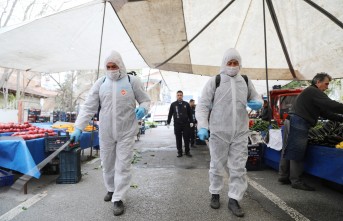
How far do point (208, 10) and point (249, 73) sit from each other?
126 inches

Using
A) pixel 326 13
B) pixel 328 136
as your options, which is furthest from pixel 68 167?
pixel 326 13

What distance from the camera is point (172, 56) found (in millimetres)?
7859

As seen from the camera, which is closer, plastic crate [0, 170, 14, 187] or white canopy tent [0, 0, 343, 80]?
plastic crate [0, 170, 14, 187]

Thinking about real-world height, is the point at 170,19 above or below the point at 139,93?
above

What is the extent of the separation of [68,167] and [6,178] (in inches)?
40.9

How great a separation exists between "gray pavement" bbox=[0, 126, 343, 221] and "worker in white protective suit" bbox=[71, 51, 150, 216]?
38cm

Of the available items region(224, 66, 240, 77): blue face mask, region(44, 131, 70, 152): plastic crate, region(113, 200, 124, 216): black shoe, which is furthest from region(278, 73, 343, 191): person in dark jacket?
region(44, 131, 70, 152): plastic crate

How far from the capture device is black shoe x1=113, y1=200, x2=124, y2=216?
3.58 m

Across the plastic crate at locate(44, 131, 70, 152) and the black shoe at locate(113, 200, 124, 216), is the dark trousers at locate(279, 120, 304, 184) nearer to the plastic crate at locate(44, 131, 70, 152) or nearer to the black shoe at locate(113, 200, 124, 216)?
the black shoe at locate(113, 200, 124, 216)

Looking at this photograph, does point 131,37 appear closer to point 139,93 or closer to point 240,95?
point 139,93

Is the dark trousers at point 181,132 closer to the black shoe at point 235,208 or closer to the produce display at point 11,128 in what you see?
the produce display at point 11,128

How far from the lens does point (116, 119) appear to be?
3.85 m

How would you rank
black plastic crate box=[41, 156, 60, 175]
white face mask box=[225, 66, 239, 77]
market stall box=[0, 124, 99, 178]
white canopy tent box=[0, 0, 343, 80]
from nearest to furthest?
white face mask box=[225, 66, 239, 77], market stall box=[0, 124, 99, 178], white canopy tent box=[0, 0, 343, 80], black plastic crate box=[41, 156, 60, 175]

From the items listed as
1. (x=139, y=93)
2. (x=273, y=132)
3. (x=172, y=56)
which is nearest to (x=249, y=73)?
(x=172, y=56)
